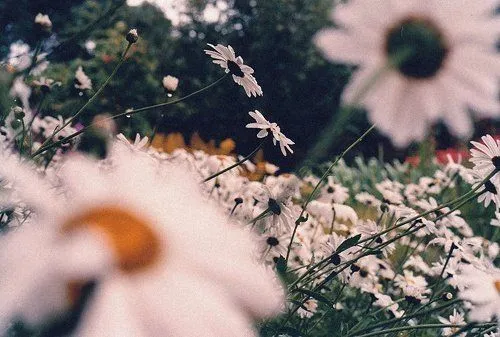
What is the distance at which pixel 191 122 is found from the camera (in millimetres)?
5941

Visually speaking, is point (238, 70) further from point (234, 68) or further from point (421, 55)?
point (421, 55)

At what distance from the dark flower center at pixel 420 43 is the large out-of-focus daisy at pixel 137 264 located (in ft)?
0.40

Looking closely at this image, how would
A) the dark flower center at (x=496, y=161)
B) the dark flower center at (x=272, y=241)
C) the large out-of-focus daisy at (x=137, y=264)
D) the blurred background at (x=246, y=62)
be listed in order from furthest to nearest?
the blurred background at (x=246, y=62) < the dark flower center at (x=272, y=241) < the dark flower center at (x=496, y=161) < the large out-of-focus daisy at (x=137, y=264)

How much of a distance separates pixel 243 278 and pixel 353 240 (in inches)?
24.8

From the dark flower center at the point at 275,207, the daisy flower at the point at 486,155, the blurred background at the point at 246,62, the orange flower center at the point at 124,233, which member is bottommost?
Result: the blurred background at the point at 246,62

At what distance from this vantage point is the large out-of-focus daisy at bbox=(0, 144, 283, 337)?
0.79 feet

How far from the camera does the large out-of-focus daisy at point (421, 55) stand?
309 mm

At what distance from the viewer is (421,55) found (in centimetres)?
31

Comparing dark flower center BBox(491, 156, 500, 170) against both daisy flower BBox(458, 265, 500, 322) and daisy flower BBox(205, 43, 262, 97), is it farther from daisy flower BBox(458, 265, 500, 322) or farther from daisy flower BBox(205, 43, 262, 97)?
daisy flower BBox(205, 43, 262, 97)

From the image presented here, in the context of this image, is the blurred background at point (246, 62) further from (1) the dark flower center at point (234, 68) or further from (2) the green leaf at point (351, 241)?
(2) the green leaf at point (351, 241)

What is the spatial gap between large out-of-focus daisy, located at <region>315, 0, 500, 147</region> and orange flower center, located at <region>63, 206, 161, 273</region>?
12 cm

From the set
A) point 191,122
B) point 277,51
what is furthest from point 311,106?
point 191,122

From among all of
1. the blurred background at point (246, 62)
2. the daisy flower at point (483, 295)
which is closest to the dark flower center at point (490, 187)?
the daisy flower at point (483, 295)

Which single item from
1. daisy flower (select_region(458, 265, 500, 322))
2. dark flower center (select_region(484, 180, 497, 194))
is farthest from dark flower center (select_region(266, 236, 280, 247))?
daisy flower (select_region(458, 265, 500, 322))
